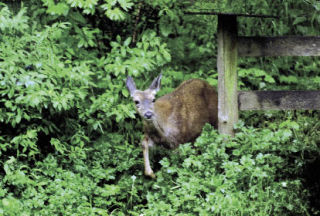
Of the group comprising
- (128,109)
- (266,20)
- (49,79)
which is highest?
(266,20)

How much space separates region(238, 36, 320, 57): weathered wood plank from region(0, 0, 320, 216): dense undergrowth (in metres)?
0.50

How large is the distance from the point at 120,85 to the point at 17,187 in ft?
6.17

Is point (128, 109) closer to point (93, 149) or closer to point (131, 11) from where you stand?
point (93, 149)

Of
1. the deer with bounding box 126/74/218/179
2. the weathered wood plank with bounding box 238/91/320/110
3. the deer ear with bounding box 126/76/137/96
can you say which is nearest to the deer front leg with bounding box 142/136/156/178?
the deer with bounding box 126/74/218/179

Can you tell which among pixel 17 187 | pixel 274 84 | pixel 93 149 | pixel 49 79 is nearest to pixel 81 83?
pixel 49 79

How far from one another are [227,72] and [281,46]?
683mm

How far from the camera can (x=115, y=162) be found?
6.43 m

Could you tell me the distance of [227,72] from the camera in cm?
593

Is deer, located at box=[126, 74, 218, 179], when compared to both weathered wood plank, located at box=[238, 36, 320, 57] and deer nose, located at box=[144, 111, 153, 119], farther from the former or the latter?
weathered wood plank, located at box=[238, 36, 320, 57]

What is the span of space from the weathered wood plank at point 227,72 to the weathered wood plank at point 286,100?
25cm

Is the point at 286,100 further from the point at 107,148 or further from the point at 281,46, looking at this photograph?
the point at 107,148

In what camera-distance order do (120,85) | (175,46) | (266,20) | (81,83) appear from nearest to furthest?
(81,83) → (120,85) → (175,46) → (266,20)

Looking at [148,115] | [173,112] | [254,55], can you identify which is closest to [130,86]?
[148,115]

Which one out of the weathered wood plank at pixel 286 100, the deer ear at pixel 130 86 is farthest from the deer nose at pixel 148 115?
the weathered wood plank at pixel 286 100
